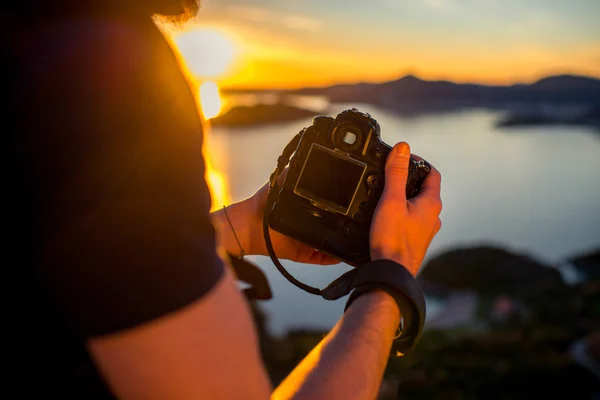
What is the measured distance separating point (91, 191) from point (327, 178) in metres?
0.72

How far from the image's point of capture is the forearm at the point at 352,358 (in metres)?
0.58

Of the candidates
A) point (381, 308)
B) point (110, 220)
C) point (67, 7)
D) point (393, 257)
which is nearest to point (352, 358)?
point (381, 308)

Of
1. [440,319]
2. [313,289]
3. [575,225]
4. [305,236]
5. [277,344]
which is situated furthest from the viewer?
[575,225]

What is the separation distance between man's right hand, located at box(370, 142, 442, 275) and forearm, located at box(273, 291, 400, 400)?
0.38ft

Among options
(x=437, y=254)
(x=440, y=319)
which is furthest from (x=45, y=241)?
(x=437, y=254)

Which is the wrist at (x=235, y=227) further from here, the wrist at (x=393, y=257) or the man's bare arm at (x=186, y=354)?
the man's bare arm at (x=186, y=354)

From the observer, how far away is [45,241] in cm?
37

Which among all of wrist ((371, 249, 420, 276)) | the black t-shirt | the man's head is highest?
the man's head

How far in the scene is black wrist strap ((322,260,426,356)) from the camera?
673 millimetres

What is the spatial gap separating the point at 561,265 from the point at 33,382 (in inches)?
561

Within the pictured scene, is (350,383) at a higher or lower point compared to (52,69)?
lower

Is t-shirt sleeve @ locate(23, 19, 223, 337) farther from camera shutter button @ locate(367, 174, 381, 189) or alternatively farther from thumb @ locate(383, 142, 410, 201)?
camera shutter button @ locate(367, 174, 381, 189)

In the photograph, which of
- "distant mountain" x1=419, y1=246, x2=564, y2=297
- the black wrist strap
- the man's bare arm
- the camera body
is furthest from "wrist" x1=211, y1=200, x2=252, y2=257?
"distant mountain" x1=419, y1=246, x2=564, y2=297

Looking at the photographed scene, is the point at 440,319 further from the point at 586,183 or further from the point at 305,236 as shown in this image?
the point at 305,236
